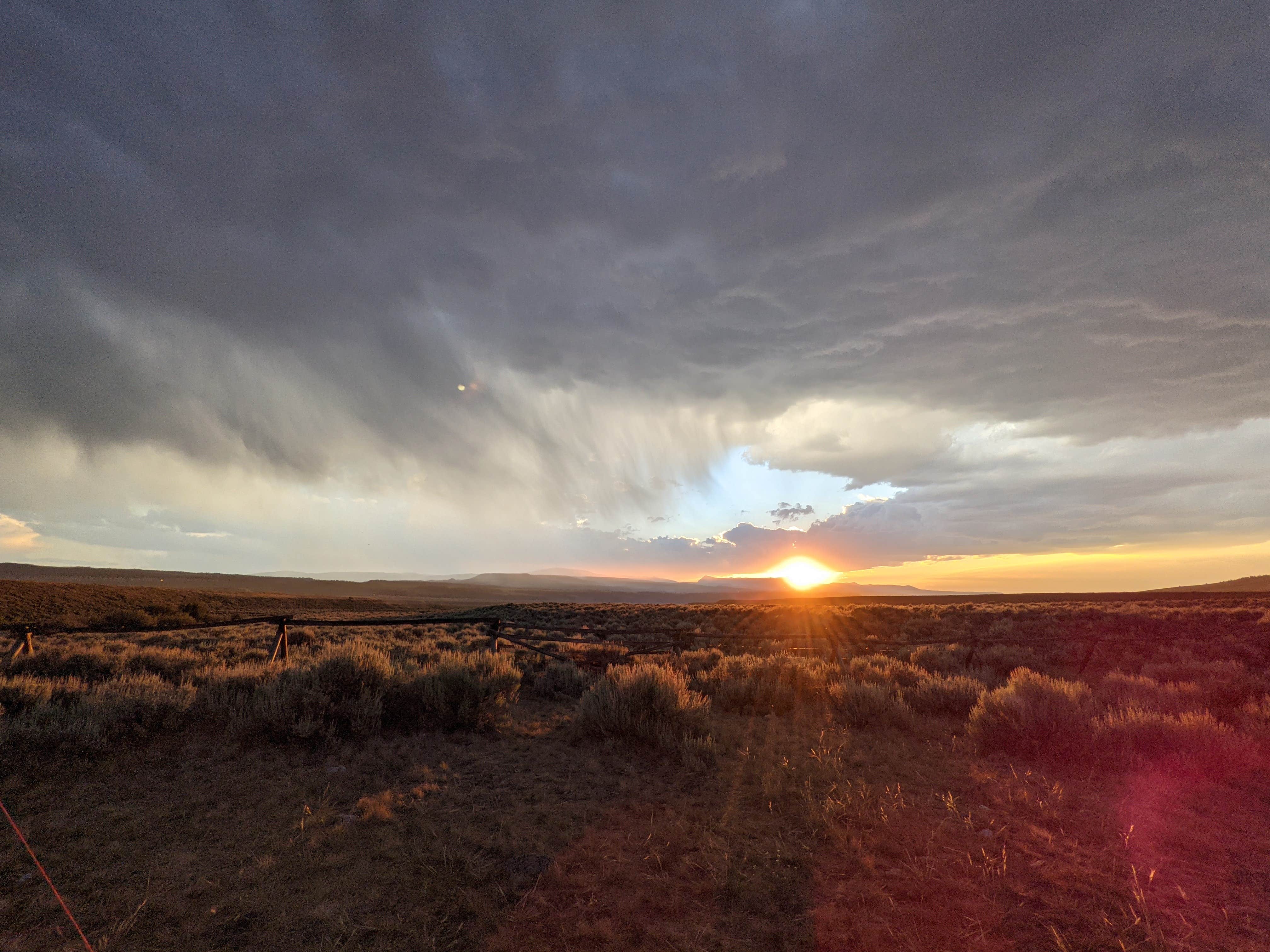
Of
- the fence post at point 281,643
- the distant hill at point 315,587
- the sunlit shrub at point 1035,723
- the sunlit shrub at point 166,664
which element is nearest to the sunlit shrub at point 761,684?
the sunlit shrub at point 1035,723

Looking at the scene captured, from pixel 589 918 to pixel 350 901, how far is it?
182 centimetres

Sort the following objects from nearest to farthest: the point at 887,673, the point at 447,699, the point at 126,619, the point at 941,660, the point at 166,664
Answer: the point at 447,699 → the point at 166,664 → the point at 887,673 → the point at 941,660 → the point at 126,619

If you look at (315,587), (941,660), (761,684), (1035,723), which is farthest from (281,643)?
(315,587)

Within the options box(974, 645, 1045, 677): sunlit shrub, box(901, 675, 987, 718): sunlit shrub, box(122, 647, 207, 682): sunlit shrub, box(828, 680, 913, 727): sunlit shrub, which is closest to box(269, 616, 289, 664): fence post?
box(122, 647, 207, 682): sunlit shrub

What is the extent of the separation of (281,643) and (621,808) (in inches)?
346

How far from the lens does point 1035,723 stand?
7.73 meters

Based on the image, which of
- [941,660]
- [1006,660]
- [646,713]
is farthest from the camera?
[1006,660]

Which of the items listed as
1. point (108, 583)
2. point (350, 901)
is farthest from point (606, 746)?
point (108, 583)

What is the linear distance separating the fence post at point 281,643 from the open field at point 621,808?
107cm

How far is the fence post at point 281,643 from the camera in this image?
1044 cm

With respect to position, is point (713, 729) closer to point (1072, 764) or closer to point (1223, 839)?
point (1072, 764)

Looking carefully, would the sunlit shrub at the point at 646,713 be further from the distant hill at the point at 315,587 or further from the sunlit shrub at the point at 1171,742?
the distant hill at the point at 315,587

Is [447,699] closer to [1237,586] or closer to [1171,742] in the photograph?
[1171,742]

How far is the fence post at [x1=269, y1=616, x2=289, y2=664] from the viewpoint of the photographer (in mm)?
10438
